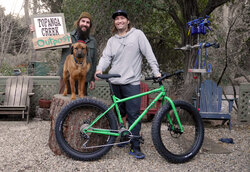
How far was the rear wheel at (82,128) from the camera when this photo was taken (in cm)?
299

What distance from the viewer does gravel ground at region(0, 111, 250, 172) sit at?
9.68 feet

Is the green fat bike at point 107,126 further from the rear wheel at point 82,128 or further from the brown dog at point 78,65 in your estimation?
the brown dog at point 78,65

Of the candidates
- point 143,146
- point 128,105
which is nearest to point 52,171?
point 128,105

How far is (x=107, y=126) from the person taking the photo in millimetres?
3201

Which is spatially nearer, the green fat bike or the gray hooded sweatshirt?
the green fat bike

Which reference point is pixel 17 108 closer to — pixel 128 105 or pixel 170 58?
pixel 128 105

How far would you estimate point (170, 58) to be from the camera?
22.0ft

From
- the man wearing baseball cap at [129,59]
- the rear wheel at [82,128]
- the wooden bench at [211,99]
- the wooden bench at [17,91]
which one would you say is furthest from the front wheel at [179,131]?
the wooden bench at [17,91]

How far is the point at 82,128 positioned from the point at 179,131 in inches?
49.5

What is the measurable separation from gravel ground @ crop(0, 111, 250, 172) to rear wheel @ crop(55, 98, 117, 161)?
0.49 feet

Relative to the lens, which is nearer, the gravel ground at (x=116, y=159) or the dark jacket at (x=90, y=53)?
the gravel ground at (x=116, y=159)

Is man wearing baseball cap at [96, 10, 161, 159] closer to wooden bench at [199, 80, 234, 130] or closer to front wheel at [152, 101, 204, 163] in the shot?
front wheel at [152, 101, 204, 163]

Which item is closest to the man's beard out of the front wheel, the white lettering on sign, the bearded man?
the bearded man

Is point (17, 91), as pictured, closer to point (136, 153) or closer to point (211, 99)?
point (136, 153)
